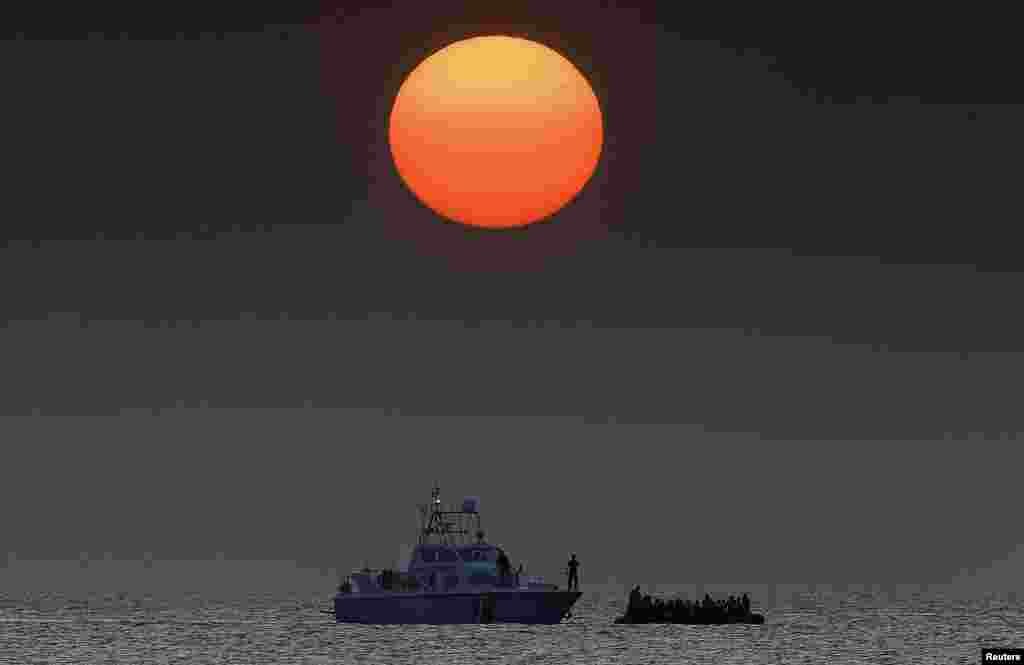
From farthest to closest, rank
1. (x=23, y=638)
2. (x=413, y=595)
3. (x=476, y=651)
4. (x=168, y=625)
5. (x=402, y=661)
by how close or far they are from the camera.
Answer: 1. (x=168, y=625)
2. (x=23, y=638)
3. (x=413, y=595)
4. (x=476, y=651)
5. (x=402, y=661)

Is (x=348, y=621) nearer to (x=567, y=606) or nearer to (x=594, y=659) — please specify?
(x=567, y=606)

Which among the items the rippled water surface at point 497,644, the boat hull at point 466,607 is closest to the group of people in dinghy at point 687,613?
the rippled water surface at point 497,644

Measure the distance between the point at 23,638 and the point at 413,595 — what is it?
3222cm

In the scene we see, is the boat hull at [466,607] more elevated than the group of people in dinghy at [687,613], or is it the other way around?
the group of people in dinghy at [687,613]

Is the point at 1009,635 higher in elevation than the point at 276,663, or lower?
higher

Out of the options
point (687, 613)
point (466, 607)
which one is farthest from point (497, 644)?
point (687, 613)

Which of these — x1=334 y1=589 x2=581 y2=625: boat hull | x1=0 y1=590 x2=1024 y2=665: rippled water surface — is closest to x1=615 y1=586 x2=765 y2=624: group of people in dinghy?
x1=0 y1=590 x2=1024 y2=665: rippled water surface

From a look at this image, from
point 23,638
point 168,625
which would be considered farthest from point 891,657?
point 168,625

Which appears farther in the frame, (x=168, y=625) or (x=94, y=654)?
(x=168, y=625)

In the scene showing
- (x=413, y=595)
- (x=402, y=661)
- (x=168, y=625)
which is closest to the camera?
(x=402, y=661)

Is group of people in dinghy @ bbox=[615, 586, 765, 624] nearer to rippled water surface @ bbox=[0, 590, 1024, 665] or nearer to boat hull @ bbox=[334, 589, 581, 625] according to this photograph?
rippled water surface @ bbox=[0, 590, 1024, 665]

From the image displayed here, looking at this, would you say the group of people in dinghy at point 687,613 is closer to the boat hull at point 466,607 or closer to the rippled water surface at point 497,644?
the rippled water surface at point 497,644

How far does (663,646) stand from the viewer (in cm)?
14250

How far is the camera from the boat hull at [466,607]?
151 m
